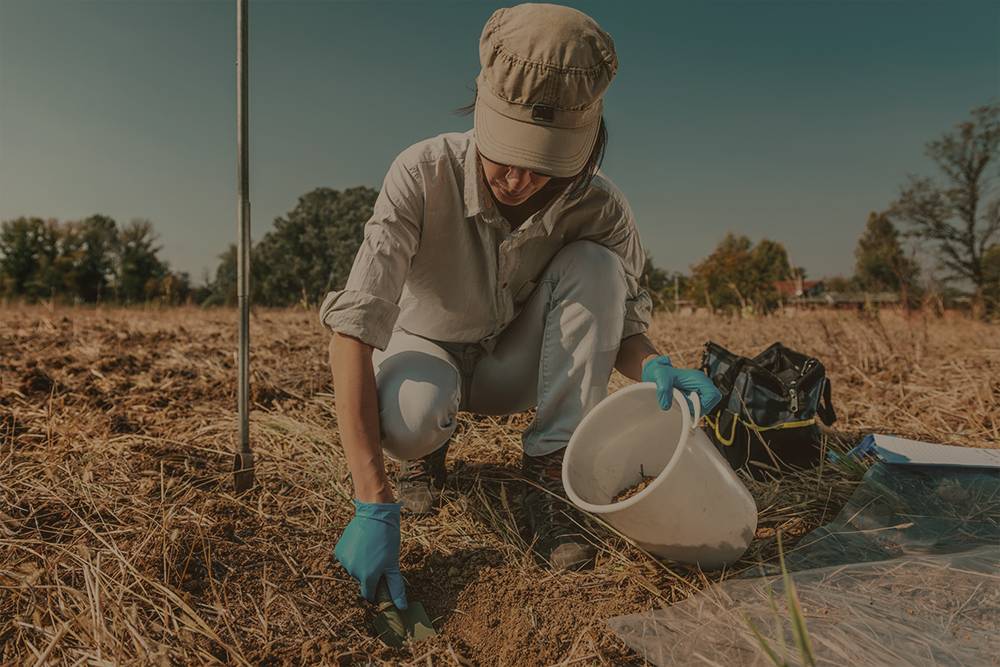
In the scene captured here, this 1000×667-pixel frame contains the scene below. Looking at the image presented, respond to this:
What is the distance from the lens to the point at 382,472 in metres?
1.36

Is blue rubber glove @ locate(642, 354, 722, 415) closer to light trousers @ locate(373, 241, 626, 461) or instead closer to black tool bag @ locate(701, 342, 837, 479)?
light trousers @ locate(373, 241, 626, 461)

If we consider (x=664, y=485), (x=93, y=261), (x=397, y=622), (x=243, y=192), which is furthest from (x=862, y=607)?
(x=93, y=261)

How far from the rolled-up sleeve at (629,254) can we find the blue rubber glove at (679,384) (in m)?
0.32

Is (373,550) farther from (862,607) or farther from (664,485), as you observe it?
(862,607)

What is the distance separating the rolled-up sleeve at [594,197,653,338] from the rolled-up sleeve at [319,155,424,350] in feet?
1.82

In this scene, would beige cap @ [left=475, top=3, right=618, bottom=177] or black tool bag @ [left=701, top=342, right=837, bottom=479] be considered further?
black tool bag @ [left=701, top=342, right=837, bottom=479]

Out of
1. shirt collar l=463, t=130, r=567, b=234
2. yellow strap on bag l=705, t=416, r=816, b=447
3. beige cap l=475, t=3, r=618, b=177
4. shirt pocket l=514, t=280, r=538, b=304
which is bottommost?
yellow strap on bag l=705, t=416, r=816, b=447

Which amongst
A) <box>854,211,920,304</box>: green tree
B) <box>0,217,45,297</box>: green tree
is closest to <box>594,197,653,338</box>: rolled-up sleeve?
<box>854,211,920,304</box>: green tree

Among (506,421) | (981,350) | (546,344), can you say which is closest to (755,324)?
(981,350)

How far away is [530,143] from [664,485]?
735 mm

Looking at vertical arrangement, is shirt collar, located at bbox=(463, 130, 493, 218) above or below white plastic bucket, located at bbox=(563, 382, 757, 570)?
above

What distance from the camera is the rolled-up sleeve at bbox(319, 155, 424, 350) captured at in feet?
4.39

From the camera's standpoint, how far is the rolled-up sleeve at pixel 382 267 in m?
1.34

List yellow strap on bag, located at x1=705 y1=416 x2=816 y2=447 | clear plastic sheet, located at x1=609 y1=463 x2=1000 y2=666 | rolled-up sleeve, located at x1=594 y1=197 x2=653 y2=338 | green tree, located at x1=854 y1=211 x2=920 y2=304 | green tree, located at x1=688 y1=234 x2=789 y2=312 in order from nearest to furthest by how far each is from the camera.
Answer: clear plastic sheet, located at x1=609 y1=463 x2=1000 y2=666, rolled-up sleeve, located at x1=594 y1=197 x2=653 y2=338, yellow strap on bag, located at x1=705 y1=416 x2=816 y2=447, green tree, located at x1=854 y1=211 x2=920 y2=304, green tree, located at x1=688 y1=234 x2=789 y2=312
